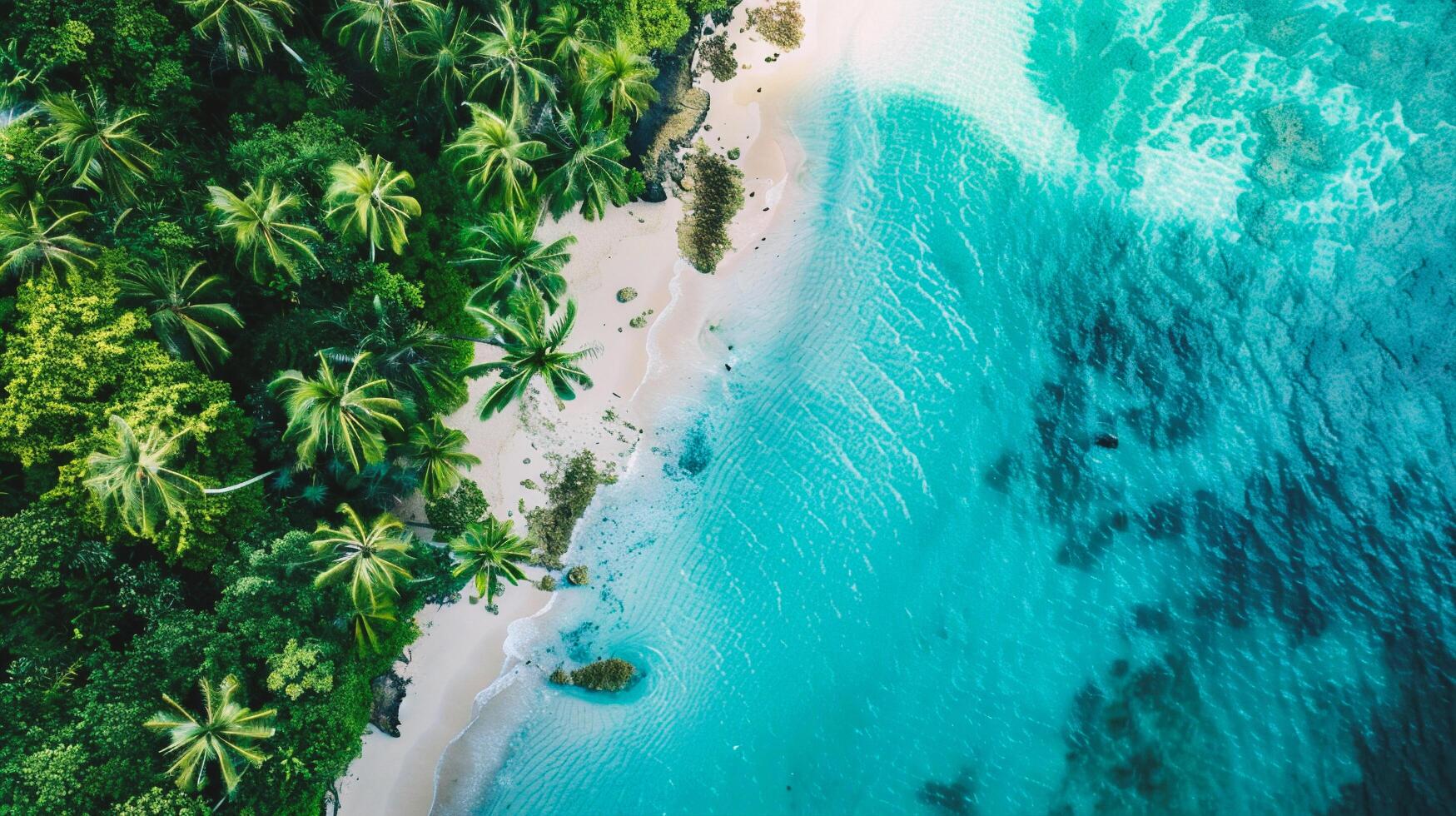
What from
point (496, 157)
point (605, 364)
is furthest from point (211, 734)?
point (496, 157)

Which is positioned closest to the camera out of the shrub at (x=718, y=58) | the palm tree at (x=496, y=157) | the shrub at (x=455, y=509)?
the palm tree at (x=496, y=157)

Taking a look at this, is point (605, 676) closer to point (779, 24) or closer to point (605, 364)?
point (605, 364)

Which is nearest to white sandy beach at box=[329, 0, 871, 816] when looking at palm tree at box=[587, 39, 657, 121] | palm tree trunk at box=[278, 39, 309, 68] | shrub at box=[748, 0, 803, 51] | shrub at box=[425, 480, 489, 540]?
shrub at box=[748, 0, 803, 51]

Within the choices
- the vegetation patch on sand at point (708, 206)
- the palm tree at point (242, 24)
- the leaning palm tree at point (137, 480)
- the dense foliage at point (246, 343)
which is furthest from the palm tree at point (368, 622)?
the palm tree at point (242, 24)

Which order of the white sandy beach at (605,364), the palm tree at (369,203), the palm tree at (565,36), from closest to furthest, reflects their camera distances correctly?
the palm tree at (369,203), the palm tree at (565,36), the white sandy beach at (605,364)

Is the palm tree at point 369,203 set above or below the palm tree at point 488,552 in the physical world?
above

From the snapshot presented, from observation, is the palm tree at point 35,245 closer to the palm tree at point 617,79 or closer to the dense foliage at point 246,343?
the dense foliage at point 246,343

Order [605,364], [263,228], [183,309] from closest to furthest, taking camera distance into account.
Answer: [263,228] → [183,309] → [605,364]
